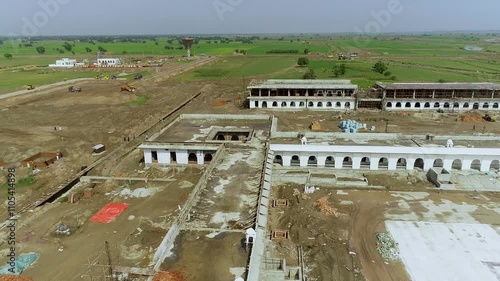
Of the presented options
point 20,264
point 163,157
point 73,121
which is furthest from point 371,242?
point 73,121

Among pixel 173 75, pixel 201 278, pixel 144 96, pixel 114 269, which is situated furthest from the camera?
pixel 173 75

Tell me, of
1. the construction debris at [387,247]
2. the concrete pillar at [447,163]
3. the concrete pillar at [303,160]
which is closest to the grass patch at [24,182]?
the concrete pillar at [303,160]

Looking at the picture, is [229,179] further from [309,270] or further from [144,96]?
[144,96]

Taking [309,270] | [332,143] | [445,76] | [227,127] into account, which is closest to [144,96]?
[227,127]

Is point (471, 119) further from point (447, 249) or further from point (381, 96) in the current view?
point (447, 249)

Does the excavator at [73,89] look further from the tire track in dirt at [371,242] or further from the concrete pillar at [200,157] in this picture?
the tire track in dirt at [371,242]

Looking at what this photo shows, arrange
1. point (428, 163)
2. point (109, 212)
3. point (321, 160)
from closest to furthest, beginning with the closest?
point (109, 212) < point (428, 163) < point (321, 160)
